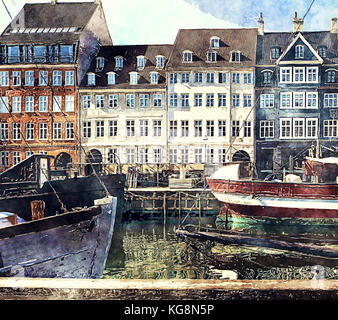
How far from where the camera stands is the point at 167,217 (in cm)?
438

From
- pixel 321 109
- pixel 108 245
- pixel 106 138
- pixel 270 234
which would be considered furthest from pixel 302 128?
pixel 108 245

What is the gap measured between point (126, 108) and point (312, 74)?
197cm

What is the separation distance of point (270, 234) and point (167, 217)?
45.3 inches

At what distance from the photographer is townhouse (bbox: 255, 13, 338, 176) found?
12.8 ft

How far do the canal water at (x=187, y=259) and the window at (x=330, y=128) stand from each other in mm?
1076

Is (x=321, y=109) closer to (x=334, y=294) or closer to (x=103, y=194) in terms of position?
(x=334, y=294)

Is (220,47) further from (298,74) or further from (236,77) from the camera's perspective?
(298,74)

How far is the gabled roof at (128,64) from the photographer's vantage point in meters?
4.05

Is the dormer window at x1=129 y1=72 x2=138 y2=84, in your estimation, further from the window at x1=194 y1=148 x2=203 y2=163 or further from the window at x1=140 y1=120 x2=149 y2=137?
the window at x1=194 y1=148 x2=203 y2=163

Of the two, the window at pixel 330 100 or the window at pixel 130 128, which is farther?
the window at pixel 130 128

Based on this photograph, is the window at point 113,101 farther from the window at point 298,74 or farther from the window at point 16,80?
the window at point 298,74

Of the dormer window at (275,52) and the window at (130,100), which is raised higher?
the dormer window at (275,52)

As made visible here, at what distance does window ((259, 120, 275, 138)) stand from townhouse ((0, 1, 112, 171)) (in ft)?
6.11

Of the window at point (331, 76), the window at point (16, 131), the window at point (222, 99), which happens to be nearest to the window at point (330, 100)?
the window at point (331, 76)
